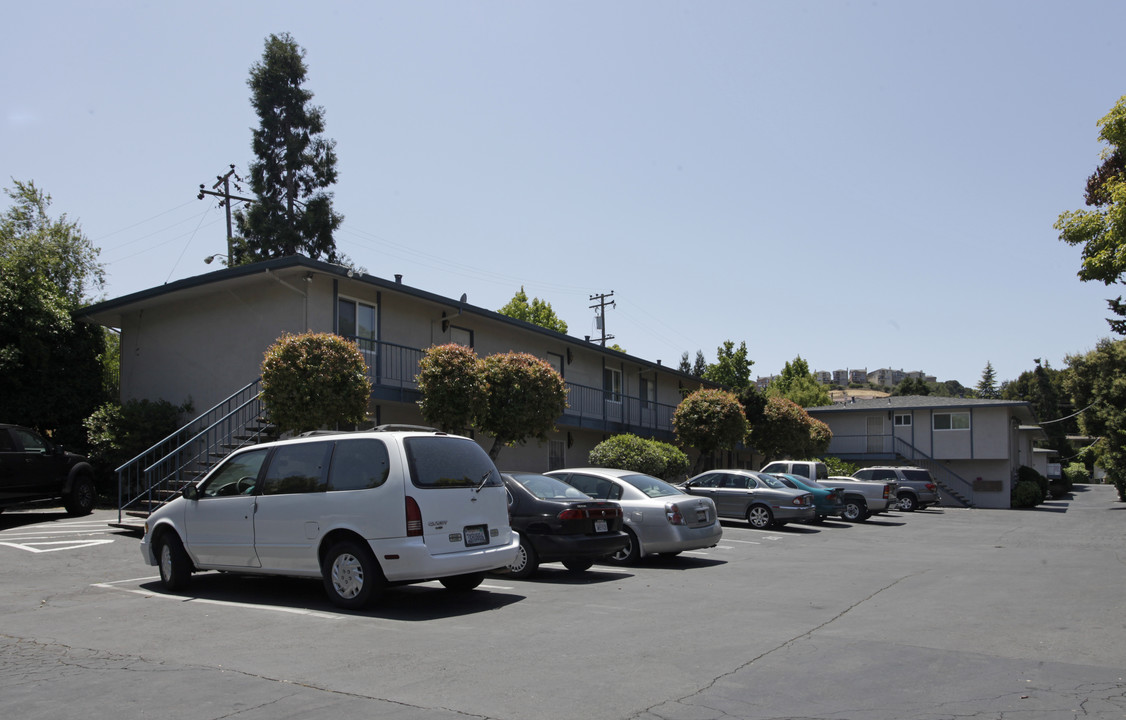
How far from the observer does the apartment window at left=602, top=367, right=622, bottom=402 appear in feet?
104

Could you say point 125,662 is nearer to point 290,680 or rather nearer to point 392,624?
point 290,680

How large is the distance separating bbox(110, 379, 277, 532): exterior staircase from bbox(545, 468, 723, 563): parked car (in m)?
6.79

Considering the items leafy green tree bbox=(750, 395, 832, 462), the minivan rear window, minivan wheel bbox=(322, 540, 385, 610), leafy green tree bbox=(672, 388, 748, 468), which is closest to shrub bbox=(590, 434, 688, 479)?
leafy green tree bbox=(672, 388, 748, 468)

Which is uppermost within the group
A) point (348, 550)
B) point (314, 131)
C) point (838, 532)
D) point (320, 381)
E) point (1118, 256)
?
point (314, 131)

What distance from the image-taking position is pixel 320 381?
1580cm

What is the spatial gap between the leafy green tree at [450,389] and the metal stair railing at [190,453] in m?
3.35

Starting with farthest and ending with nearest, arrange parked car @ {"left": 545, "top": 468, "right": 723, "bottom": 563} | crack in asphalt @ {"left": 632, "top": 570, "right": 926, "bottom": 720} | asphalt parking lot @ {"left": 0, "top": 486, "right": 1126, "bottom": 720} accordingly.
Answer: parked car @ {"left": 545, "top": 468, "right": 723, "bottom": 563} → asphalt parking lot @ {"left": 0, "top": 486, "right": 1126, "bottom": 720} → crack in asphalt @ {"left": 632, "top": 570, "right": 926, "bottom": 720}

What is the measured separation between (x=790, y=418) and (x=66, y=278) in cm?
2956

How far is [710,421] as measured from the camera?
97.3 feet

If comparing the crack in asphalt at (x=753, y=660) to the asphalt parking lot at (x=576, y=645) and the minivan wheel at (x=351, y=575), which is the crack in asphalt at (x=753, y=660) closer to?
the asphalt parking lot at (x=576, y=645)

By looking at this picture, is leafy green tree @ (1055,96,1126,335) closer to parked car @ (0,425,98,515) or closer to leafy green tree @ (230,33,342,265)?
parked car @ (0,425,98,515)

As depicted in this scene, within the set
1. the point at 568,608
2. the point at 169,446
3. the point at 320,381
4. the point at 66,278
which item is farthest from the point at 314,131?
the point at 568,608

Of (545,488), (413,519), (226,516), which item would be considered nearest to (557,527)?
(545,488)

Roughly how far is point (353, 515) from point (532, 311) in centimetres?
4548
